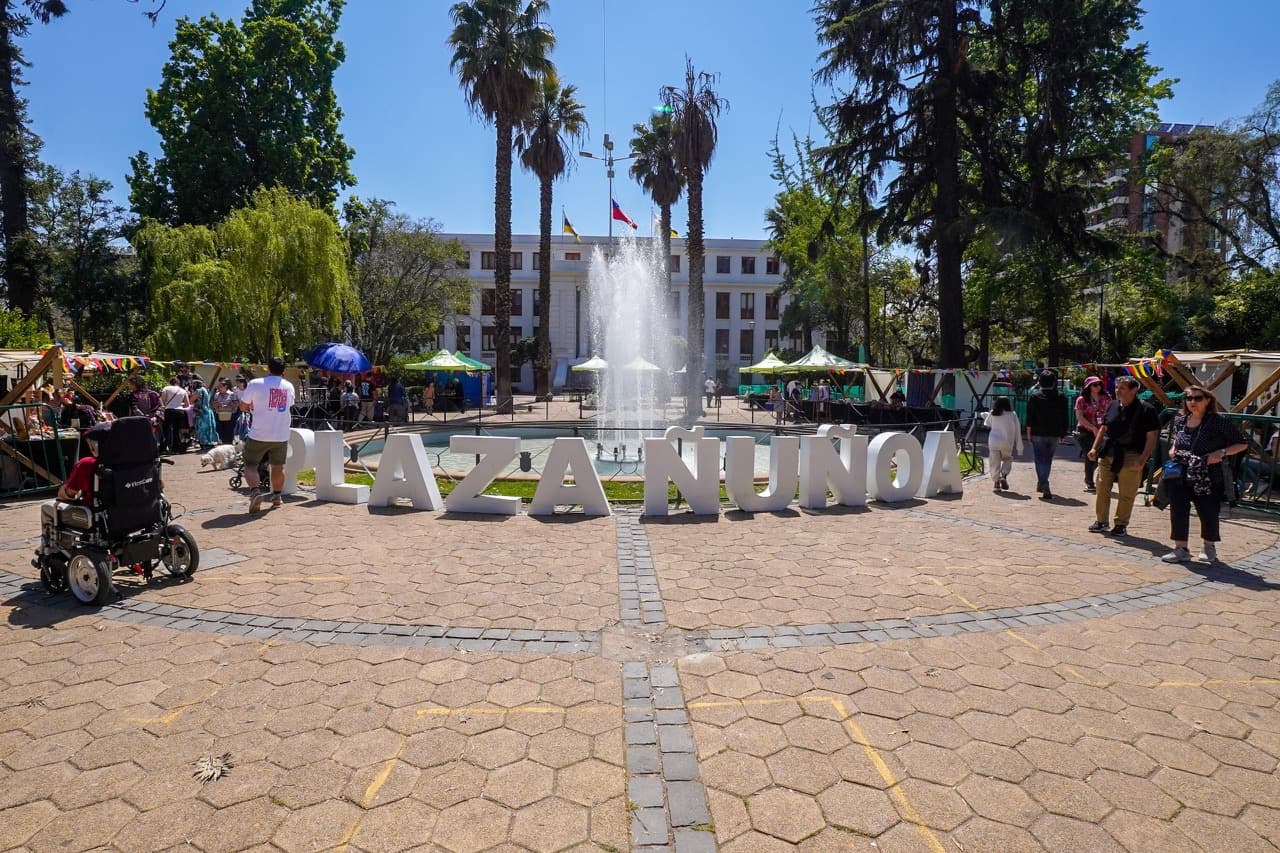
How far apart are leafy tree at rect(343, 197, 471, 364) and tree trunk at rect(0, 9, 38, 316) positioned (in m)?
11.5

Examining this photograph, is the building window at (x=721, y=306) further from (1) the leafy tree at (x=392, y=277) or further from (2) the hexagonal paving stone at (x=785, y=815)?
(2) the hexagonal paving stone at (x=785, y=815)

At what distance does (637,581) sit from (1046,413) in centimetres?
680

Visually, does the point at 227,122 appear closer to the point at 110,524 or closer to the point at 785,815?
the point at 110,524

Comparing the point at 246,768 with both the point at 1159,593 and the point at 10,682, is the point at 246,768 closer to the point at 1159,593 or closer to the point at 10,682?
the point at 10,682

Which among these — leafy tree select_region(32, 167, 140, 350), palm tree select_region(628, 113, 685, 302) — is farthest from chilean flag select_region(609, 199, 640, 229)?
leafy tree select_region(32, 167, 140, 350)

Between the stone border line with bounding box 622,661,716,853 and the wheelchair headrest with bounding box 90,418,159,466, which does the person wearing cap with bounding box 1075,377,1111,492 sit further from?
the wheelchair headrest with bounding box 90,418,159,466

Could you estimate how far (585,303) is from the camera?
185ft

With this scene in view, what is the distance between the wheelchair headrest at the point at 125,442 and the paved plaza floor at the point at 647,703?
1068 mm

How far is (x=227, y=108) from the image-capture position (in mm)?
27609

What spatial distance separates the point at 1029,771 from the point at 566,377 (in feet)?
167

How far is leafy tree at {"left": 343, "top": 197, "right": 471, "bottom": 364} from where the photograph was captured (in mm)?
33469

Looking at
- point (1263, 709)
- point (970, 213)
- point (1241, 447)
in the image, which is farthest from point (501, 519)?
point (970, 213)

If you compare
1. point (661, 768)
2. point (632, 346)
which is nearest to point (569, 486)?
point (661, 768)

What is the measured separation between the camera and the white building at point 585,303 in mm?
55531
